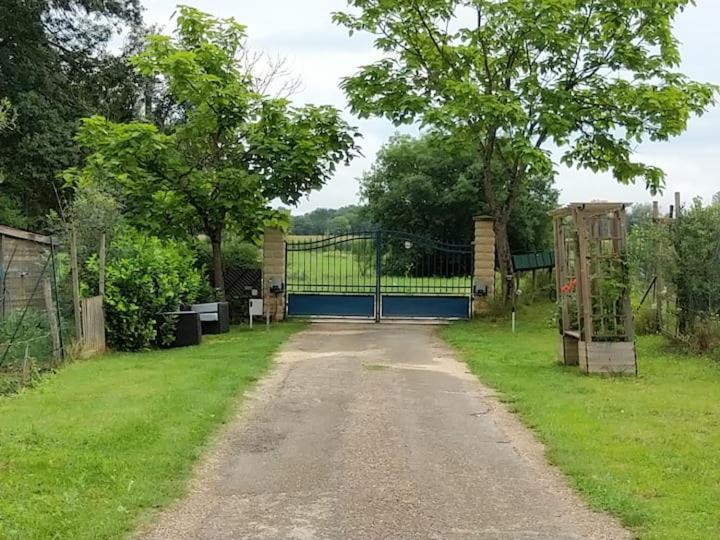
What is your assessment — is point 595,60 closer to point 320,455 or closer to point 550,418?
point 550,418

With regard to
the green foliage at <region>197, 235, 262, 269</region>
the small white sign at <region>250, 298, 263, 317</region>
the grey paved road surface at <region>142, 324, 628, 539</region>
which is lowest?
the grey paved road surface at <region>142, 324, 628, 539</region>

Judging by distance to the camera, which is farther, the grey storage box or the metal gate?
the metal gate

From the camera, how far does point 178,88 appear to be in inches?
698

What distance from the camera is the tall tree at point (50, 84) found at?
26.5 m

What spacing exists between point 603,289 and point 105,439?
7243 millimetres

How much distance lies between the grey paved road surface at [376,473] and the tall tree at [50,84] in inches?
724

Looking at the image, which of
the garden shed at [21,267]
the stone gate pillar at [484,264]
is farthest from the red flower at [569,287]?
the stone gate pillar at [484,264]

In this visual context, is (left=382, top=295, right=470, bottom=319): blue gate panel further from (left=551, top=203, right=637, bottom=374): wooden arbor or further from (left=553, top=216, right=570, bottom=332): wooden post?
(left=551, top=203, right=637, bottom=374): wooden arbor

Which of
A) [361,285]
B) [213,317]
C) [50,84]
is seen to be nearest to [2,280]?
[213,317]

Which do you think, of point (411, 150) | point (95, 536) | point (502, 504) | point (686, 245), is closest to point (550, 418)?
point (502, 504)

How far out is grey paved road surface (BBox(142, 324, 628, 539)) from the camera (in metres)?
5.14

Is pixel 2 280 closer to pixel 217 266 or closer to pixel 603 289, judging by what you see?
pixel 603 289

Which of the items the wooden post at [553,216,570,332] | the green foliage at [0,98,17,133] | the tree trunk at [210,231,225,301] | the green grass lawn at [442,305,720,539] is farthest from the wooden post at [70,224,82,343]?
the wooden post at [553,216,570,332]

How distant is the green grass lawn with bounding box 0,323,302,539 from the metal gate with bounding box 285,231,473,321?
827cm
